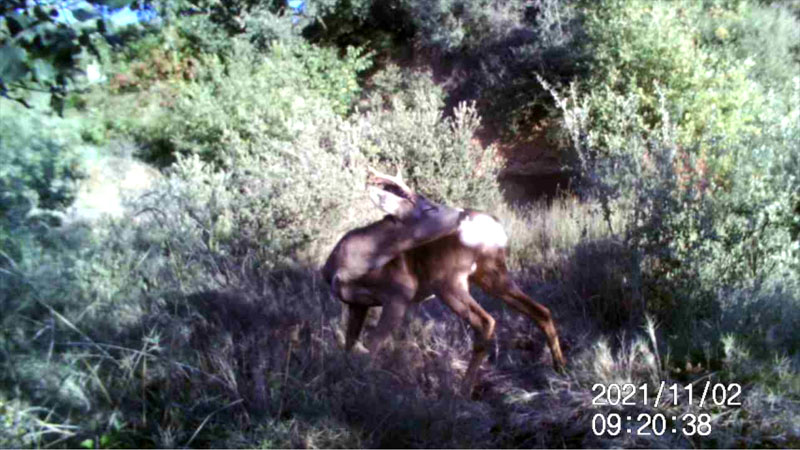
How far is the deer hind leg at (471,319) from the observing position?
16.6 ft

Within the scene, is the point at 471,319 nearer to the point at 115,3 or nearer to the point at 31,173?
the point at 115,3

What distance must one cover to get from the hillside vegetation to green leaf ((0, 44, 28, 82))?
1.32 feet

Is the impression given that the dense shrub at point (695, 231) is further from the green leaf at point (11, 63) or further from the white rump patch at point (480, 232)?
the green leaf at point (11, 63)

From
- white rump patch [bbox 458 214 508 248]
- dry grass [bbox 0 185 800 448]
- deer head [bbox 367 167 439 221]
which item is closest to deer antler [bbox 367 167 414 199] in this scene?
deer head [bbox 367 167 439 221]

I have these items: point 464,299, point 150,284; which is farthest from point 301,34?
point 464,299

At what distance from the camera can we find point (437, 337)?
5.80 meters

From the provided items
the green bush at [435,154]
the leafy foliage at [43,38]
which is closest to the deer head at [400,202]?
the leafy foliage at [43,38]

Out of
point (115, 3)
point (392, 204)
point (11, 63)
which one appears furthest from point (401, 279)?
point (11, 63)

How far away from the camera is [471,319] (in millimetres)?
5059

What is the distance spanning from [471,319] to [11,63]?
10.3 feet

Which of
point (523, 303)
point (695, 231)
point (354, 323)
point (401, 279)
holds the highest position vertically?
point (695, 231)

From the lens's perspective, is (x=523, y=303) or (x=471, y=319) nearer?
(x=471, y=319)

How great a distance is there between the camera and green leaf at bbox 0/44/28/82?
11.3ft

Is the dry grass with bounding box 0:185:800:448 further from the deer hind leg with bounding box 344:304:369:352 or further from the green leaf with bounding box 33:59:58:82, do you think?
the green leaf with bounding box 33:59:58:82
